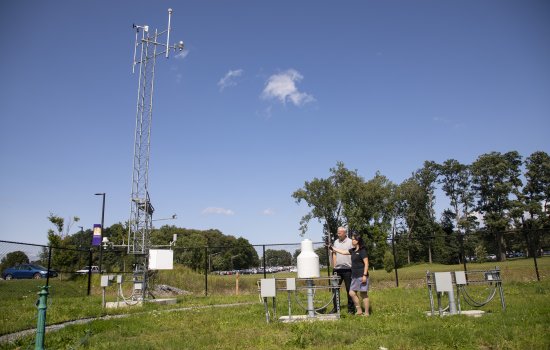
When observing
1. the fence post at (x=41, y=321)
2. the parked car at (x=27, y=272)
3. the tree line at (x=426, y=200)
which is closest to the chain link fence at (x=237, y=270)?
the parked car at (x=27, y=272)

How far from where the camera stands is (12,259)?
1369cm

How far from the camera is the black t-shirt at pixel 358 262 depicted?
8180 millimetres

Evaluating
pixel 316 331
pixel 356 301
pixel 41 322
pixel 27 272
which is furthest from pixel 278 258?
pixel 27 272

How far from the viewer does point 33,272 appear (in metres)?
25.7

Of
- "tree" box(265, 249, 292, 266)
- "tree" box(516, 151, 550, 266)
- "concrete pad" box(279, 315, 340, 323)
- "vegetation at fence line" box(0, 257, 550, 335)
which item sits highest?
"tree" box(516, 151, 550, 266)

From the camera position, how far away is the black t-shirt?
26.8 ft

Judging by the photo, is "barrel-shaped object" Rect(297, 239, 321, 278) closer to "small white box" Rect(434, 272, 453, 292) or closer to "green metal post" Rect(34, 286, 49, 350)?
"small white box" Rect(434, 272, 453, 292)

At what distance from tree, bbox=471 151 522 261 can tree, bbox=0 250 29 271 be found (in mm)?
61200

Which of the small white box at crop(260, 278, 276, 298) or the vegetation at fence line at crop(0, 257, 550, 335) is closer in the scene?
the small white box at crop(260, 278, 276, 298)

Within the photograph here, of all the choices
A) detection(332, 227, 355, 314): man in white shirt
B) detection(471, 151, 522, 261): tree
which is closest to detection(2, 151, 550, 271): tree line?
detection(471, 151, 522, 261): tree

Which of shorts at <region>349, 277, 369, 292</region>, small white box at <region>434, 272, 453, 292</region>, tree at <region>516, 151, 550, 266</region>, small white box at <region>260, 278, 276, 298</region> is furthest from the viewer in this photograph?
tree at <region>516, 151, 550, 266</region>

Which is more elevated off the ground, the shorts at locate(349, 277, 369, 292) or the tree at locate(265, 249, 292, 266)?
the tree at locate(265, 249, 292, 266)

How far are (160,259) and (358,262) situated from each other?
296 inches

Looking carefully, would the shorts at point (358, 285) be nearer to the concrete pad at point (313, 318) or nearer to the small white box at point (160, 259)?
the concrete pad at point (313, 318)
